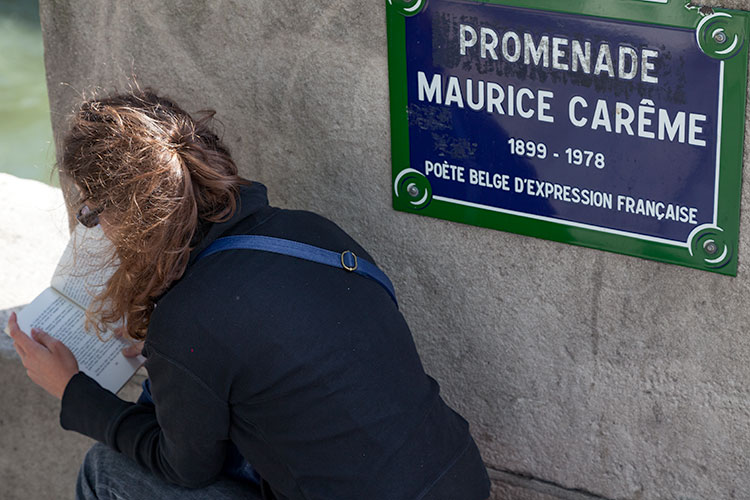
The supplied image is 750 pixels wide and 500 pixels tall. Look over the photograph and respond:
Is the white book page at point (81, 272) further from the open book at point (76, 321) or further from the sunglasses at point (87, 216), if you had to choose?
the sunglasses at point (87, 216)

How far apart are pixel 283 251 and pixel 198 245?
17 centimetres

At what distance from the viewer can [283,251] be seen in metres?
2.05

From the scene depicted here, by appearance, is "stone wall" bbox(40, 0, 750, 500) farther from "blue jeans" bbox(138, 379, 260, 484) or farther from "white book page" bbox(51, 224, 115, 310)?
"blue jeans" bbox(138, 379, 260, 484)

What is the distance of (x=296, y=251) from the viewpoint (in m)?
2.06

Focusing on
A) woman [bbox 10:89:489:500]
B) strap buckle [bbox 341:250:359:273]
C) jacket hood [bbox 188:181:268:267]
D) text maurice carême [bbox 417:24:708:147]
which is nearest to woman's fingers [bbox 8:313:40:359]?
woman [bbox 10:89:489:500]

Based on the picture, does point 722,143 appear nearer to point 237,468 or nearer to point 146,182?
point 146,182

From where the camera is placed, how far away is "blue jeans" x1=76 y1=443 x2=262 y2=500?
2.26m

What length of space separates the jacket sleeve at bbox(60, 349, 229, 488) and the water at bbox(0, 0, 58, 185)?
3185 millimetres

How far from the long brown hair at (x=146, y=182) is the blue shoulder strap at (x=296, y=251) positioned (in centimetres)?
5

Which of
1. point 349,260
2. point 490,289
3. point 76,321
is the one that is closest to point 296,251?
point 349,260

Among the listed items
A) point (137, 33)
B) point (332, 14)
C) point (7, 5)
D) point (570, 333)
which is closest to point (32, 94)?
point (7, 5)

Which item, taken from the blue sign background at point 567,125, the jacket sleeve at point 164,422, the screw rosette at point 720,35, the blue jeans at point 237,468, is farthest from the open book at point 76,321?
the screw rosette at point 720,35

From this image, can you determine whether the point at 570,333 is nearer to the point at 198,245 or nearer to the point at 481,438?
the point at 481,438

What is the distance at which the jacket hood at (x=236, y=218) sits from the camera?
6.70 ft
